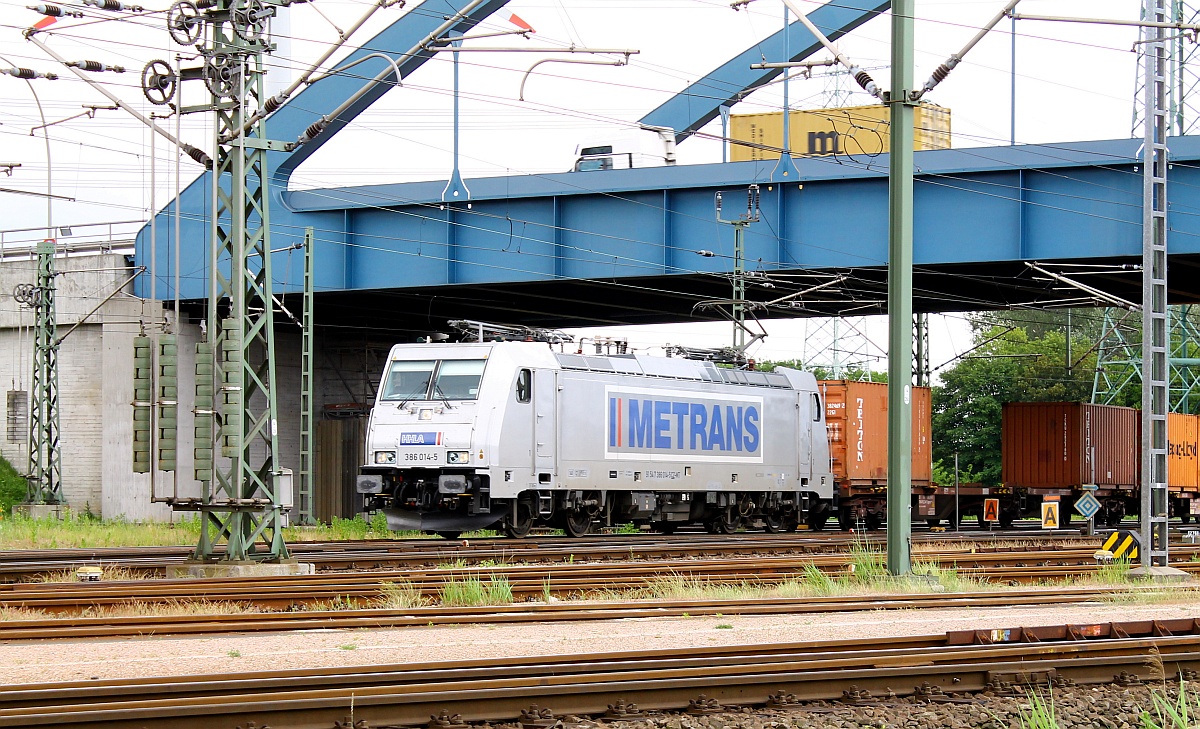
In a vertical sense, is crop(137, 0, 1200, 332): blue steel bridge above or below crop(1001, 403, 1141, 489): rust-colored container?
above

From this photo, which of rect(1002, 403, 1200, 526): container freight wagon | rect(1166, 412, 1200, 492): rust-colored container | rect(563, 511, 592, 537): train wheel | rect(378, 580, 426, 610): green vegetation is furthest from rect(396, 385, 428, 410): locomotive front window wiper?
rect(1166, 412, 1200, 492): rust-colored container

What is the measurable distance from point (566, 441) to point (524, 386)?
1477mm

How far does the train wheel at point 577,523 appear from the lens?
27547 millimetres

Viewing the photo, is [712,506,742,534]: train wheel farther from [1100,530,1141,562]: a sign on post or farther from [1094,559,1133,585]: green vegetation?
[1094,559,1133,585]: green vegetation


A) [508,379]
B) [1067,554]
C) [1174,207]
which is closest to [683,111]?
[1174,207]

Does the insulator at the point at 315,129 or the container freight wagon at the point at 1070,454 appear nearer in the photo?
the insulator at the point at 315,129

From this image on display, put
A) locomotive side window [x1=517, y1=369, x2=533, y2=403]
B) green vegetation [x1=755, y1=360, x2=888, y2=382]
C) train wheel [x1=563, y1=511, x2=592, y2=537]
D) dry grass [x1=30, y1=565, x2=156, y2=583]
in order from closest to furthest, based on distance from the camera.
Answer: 1. dry grass [x1=30, y1=565, x2=156, y2=583]
2. locomotive side window [x1=517, y1=369, x2=533, y2=403]
3. train wheel [x1=563, y1=511, x2=592, y2=537]
4. green vegetation [x1=755, y1=360, x2=888, y2=382]

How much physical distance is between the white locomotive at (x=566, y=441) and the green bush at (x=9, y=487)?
14.3 meters

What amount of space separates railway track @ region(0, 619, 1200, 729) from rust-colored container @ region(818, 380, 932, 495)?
933 inches

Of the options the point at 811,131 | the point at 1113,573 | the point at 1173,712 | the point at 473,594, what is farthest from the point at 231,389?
the point at 811,131

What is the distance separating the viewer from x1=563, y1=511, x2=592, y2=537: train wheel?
90.4 feet

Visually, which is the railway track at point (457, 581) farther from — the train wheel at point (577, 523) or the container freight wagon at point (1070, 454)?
the container freight wagon at point (1070, 454)

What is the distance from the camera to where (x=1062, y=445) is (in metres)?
37.5

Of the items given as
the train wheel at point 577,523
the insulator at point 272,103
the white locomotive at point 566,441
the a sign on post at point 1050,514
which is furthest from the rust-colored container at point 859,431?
the insulator at point 272,103
